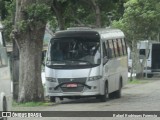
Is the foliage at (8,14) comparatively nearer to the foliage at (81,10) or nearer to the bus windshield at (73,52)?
the foliage at (81,10)

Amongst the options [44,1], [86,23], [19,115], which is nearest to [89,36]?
[44,1]

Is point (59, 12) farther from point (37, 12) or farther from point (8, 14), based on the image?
point (37, 12)

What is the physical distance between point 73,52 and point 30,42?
198 centimetres

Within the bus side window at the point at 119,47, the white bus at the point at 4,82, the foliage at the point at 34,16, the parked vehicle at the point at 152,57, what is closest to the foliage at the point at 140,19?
the parked vehicle at the point at 152,57

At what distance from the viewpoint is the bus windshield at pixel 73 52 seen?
22.9 meters

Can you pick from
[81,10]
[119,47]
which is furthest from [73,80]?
[81,10]

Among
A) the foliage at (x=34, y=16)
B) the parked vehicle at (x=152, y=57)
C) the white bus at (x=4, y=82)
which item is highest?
the foliage at (x=34, y=16)

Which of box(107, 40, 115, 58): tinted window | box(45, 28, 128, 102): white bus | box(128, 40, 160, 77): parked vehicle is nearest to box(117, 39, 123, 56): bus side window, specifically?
box(107, 40, 115, 58): tinted window

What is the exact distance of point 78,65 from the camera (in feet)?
74.8

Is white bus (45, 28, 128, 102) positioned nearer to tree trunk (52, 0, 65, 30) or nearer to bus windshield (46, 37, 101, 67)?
bus windshield (46, 37, 101, 67)

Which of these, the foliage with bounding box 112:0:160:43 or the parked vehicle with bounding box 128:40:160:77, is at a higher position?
the foliage with bounding box 112:0:160:43

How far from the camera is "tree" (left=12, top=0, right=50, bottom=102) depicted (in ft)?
71.0

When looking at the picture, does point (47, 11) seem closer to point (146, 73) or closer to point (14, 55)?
point (14, 55)

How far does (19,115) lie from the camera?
16.9 meters
